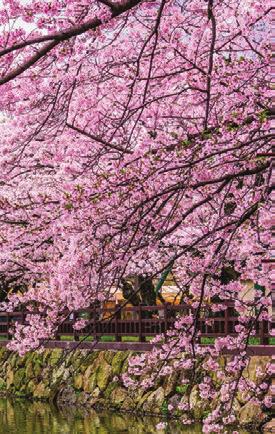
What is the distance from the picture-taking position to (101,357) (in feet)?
71.4

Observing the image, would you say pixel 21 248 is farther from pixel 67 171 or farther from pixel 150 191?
pixel 150 191

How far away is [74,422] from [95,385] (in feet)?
10.1

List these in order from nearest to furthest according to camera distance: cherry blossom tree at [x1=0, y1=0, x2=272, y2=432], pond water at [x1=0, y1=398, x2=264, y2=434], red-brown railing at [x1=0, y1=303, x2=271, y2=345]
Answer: cherry blossom tree at [x1=0, y1=0, x2=272, y2=432] → pond water at [x1=0, y1=398, x2=264, y2=434] → red-brown railing at [x1=0, y1=303, x2=271, y2=345]

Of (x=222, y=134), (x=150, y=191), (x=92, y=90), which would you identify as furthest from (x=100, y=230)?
(x=222, y=134)

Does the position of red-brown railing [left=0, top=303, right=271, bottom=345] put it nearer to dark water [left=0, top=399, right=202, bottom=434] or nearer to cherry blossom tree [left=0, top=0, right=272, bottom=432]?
dark water [left=0, top=399, right=202, bottom=434]

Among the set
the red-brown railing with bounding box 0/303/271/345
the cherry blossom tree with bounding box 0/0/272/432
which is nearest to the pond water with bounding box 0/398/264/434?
the red-brown railing with bounding box 0/303/271/345

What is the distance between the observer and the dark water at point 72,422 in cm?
1672

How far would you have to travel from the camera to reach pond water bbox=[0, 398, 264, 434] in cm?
1666

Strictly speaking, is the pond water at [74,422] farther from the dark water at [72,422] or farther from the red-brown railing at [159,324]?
the red-brown railing at [159,324]

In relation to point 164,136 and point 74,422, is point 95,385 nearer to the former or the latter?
point 74,422

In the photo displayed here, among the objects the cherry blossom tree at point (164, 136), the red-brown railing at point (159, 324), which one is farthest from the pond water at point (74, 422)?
the cherry blossom tree at point (164, 136)

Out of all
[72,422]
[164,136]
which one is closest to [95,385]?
[72,422]

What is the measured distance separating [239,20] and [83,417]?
13138 millimetres

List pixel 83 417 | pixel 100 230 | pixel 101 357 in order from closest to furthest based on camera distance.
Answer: pixel 100 230 < pixel 83 417 < pixel 101 357
